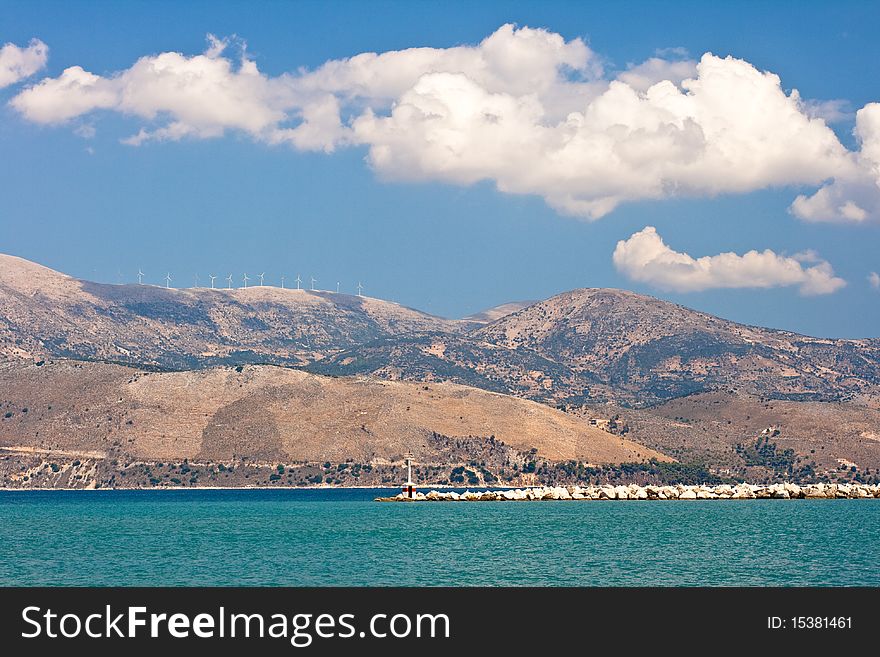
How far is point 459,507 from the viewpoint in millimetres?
142750

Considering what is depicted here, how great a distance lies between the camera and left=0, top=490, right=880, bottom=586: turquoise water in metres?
62.6

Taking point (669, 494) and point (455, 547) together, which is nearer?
point (455, 547)

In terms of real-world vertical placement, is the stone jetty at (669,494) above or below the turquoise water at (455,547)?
above

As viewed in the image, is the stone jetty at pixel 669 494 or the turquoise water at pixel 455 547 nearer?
the turquoise water at pixel 455 547

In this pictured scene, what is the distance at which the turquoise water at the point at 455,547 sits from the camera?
62.6 meters

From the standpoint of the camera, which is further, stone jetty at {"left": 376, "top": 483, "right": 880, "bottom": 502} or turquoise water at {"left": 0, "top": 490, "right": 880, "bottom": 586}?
stone jetty at {"left": 376, "top": 483, "right": 880, "bottom": 502}

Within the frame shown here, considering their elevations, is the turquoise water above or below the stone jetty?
below

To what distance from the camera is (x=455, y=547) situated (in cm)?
8119

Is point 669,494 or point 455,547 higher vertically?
point 669,494
